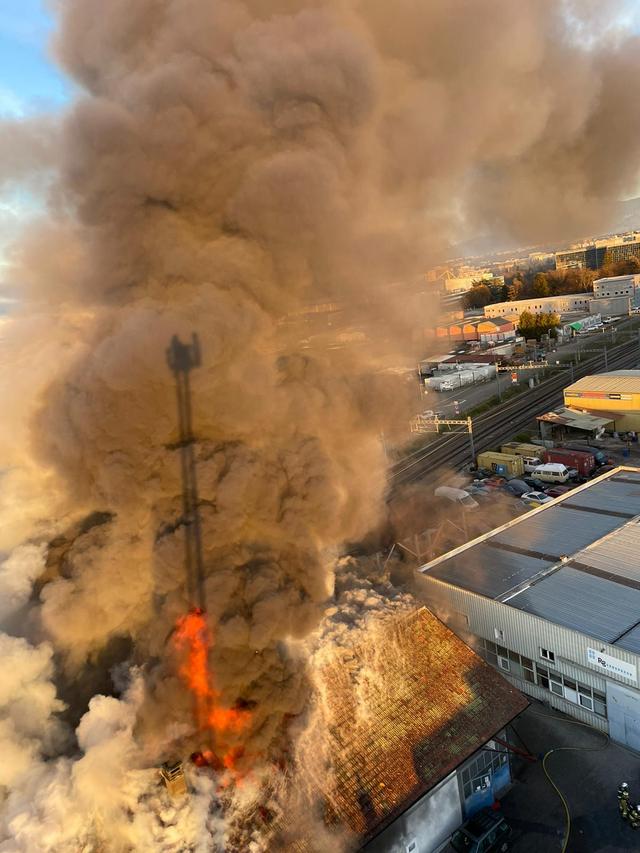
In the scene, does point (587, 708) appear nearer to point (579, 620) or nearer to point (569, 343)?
point (579, 620)

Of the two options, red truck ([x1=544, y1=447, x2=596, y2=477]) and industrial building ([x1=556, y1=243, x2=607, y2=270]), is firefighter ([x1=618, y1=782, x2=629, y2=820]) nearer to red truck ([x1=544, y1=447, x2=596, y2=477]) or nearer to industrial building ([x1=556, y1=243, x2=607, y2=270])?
red truck ([x1=544, y1=447, x2=596, y2=477])

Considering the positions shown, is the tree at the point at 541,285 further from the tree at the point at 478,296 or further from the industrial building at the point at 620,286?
the industrial building at the point at 620,286

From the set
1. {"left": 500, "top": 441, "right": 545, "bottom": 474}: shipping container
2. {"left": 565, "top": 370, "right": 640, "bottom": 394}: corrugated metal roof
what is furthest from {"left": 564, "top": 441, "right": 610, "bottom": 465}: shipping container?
{"left": 565, "top": 370, "right": 640, "bottom": 394}: corrugated metal roof

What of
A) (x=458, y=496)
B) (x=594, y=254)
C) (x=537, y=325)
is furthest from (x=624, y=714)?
(x=594, y=254)

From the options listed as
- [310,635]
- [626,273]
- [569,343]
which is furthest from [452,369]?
[626,273]

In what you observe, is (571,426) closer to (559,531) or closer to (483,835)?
(559,531)
